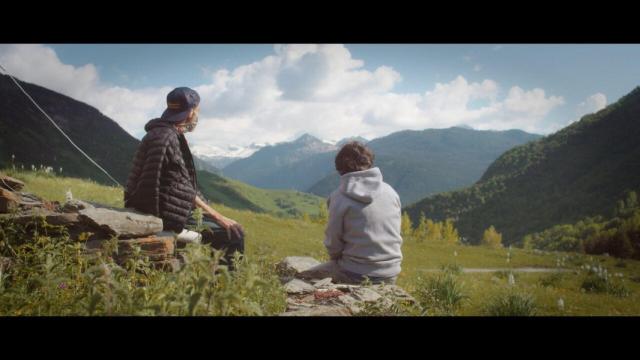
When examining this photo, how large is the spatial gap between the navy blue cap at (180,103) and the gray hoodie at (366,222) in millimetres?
2185

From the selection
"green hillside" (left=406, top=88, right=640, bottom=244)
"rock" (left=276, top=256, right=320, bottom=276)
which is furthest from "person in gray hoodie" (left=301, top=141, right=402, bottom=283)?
"green hillside" (left=406, top=88, right=640, bottom=244)

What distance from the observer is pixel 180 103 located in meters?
5.67

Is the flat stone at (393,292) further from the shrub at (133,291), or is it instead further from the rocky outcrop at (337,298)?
the shrub at (133,291)

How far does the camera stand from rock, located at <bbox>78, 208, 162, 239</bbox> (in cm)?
529

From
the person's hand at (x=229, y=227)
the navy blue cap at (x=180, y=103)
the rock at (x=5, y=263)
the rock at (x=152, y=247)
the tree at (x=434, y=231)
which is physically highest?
the navy blue cap at (x=180, y=103)

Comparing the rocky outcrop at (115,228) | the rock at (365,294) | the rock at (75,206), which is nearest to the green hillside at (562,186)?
the rock at (365,294)

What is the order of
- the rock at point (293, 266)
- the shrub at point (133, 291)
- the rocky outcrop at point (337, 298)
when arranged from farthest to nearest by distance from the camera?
the rock at point (293, 266) < the rocky outcrop at point (337, 298) < the shrub at point (133, 291)

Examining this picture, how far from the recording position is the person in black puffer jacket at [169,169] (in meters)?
5.36

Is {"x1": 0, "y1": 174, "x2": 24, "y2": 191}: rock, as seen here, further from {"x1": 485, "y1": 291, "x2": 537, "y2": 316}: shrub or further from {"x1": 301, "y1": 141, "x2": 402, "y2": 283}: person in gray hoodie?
{"x1": 485, "y1": 291, "x2": 537, "y2": 316}: shrub

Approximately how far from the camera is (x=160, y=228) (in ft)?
18.1

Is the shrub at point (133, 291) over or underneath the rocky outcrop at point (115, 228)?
underneath

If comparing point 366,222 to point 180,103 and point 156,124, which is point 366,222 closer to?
point 180,103
